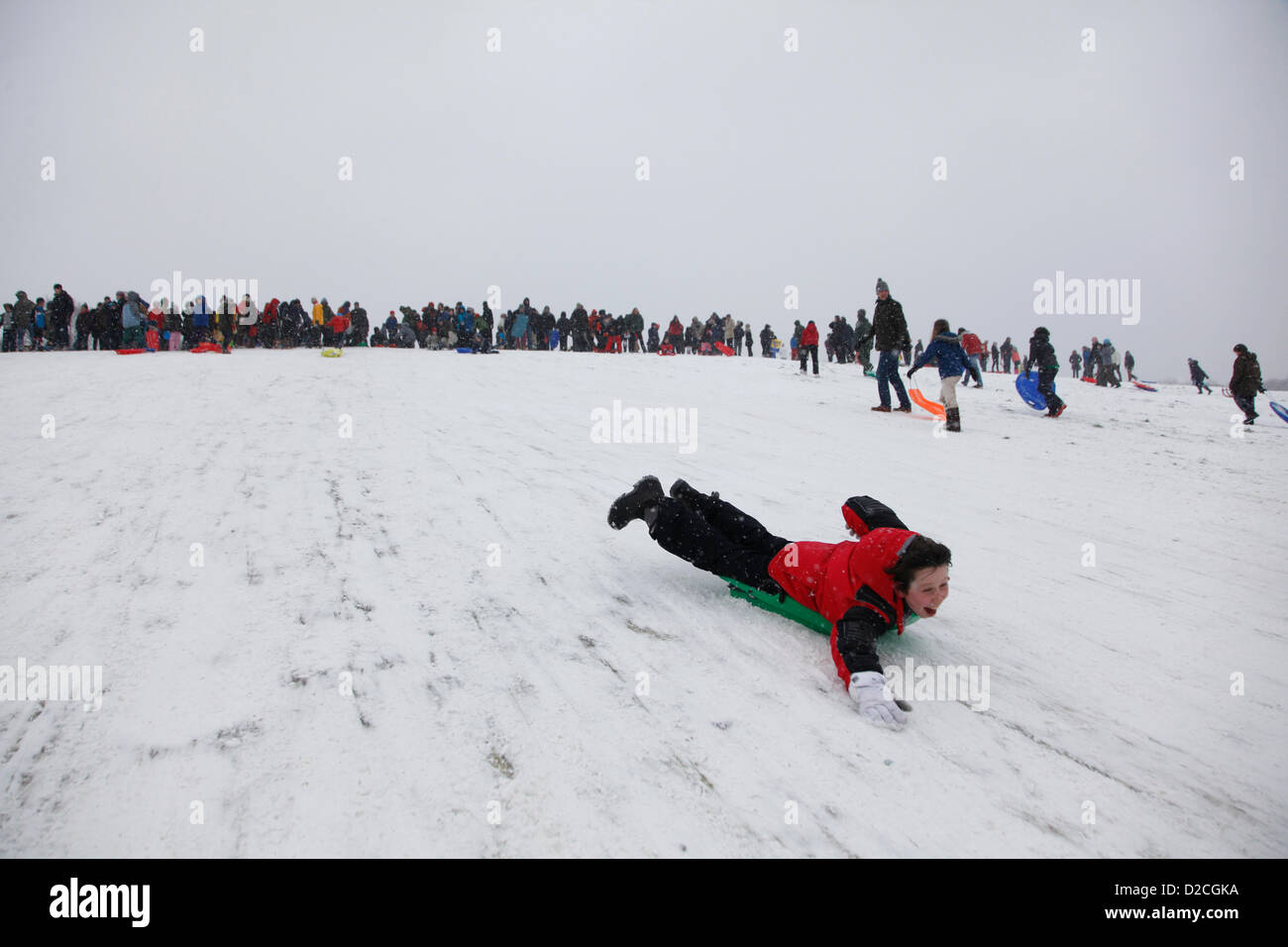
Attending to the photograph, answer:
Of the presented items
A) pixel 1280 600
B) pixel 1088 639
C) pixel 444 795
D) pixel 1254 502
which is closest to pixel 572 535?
pixel 444 795

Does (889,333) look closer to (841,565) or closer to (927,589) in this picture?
(841,565)

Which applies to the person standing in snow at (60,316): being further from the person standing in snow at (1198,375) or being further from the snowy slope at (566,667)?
the person standing in snow at (1198,375)

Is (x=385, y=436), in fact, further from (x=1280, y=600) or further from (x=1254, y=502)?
(x=1254, y=502)

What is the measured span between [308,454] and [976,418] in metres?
10.3

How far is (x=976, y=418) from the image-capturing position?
10602 millimetres

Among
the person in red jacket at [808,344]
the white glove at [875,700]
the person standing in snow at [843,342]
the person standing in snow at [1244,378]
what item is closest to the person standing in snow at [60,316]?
the person in red jacket at [808,344]

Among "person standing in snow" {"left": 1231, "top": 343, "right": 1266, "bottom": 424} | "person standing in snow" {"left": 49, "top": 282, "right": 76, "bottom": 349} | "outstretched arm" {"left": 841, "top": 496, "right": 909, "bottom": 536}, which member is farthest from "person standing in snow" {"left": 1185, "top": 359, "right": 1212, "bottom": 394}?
"person standing in snow" {"left": 49, "top": 282, "right": 76, "bottom": 349}

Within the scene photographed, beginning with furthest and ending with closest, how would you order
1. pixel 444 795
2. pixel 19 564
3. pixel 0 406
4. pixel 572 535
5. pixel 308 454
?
1. pixel 0 406
2. pixel 308 454
3. pixel 572 535
4. pixel 19 564
5. pixel 444 795

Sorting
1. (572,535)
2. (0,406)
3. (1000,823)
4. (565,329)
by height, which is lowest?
(1000,823)

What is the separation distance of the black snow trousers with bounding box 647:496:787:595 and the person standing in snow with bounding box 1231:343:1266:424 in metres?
12.8

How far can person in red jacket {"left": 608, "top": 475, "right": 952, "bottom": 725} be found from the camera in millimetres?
2641

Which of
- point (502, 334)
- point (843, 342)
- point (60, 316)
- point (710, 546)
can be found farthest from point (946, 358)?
point (60, 316)

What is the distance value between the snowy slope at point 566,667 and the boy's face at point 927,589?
1.42ft

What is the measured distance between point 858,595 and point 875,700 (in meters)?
0.47
